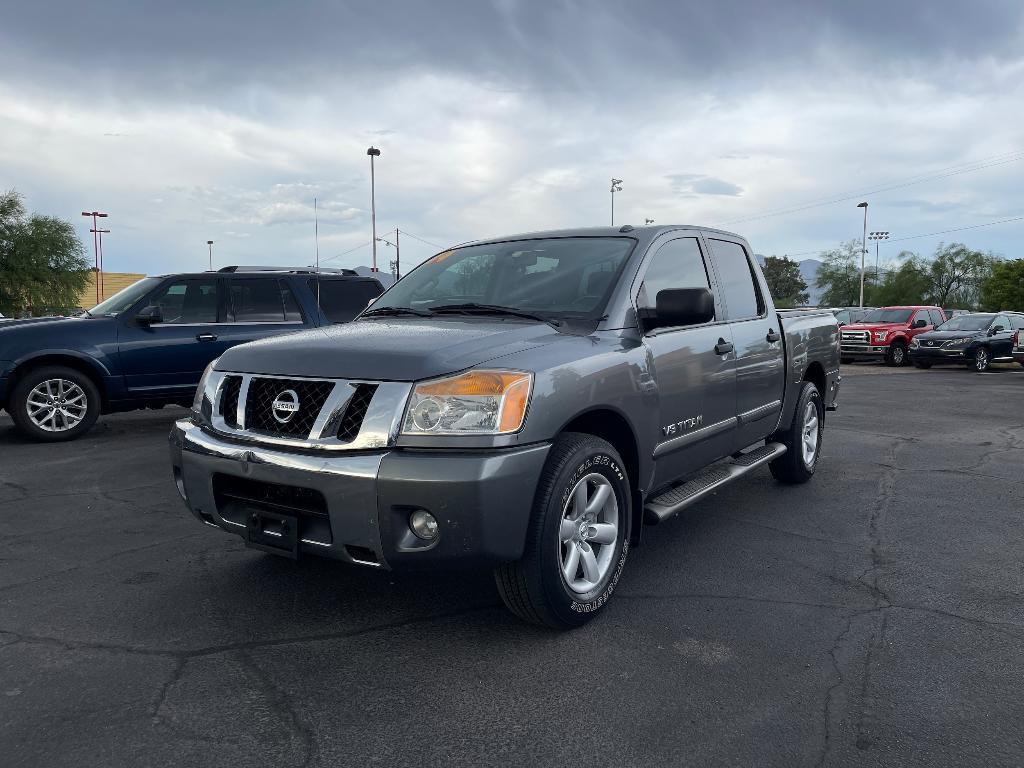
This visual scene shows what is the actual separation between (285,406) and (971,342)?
71.5ft

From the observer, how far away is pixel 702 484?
4477mm

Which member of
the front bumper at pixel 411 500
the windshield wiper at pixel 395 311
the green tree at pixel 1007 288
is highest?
the green tree at pixel 1007 288

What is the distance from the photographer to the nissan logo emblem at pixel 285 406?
3225 mm

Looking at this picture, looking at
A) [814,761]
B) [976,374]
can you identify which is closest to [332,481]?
[814,761]

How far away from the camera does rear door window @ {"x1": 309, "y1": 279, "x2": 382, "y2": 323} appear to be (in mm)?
9477

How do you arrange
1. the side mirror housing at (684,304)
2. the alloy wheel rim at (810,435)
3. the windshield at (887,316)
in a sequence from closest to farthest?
1. the side mirror housing at (684,304)
2. the alloy wheel rim at (810,435)
3. the windshield at (887,316)

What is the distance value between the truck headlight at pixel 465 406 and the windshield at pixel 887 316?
936 inches

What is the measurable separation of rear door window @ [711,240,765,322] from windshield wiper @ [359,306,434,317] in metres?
1.90

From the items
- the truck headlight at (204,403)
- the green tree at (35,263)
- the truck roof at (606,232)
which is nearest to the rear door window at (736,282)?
the truck roof at (606,232)

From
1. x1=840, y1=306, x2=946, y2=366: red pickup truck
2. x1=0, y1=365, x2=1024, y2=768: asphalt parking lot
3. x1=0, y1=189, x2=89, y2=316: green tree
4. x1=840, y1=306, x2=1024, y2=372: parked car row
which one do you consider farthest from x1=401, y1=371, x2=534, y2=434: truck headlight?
x1=0, y1=189, x2=89, y2=316: green tree

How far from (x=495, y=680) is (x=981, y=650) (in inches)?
77.8

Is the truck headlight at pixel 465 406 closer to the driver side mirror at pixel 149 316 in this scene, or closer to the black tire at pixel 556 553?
the black tire at pixel 556 553

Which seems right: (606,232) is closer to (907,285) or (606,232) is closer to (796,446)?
(796,446)

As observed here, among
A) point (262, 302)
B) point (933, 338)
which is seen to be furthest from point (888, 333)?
point (262, 302)
